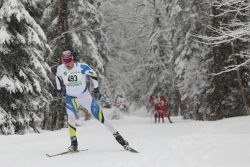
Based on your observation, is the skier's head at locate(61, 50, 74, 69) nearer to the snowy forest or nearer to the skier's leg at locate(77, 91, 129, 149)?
the skier's leg at locate(77, 91, 129, 149)

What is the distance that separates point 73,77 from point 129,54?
26080mm

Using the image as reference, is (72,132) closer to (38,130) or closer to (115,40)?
(38,130)

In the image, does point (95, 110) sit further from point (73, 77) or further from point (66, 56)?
point (66, 56)

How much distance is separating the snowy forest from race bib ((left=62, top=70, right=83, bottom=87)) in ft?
5.06

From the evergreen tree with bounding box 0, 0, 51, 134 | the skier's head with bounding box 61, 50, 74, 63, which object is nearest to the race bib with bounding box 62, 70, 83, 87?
the skier's head with bounding box 61, 50, 74, 63

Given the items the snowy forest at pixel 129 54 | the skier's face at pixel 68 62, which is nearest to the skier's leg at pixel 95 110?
the skier's face at pixel 68 62

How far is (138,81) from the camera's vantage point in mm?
37031

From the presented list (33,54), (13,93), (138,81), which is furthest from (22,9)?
(138,81)

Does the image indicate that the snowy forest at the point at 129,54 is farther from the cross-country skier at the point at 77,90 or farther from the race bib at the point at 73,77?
the race bib at the point at 73,77

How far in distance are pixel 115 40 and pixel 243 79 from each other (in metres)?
17.3

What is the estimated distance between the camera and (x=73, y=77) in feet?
23.2

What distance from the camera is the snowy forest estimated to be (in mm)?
12906

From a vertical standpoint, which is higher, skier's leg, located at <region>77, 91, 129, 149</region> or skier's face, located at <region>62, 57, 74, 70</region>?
skier's face, located at <region>62, 57, 74, 70</region>

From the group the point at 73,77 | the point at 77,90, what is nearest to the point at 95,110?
the point at 77,90
